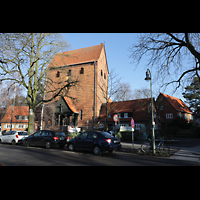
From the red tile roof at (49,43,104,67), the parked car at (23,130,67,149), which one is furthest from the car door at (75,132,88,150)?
the red tile roof at (49,43,104,67)

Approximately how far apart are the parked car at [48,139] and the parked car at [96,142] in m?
2.28

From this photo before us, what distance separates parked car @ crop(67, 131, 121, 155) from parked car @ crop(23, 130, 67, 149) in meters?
2.28

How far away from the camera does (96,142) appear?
11.5 metres

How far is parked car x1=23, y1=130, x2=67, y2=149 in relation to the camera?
46.8 feet

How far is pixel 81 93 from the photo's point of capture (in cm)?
3766

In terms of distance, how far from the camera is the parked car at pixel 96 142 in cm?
1113

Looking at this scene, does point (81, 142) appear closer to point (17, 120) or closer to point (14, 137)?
point (14, 137)

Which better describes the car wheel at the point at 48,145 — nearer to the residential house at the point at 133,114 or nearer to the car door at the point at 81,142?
the car door at the point at 81,142

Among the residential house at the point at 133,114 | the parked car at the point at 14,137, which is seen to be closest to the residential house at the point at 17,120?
the residential house at the point at 133,114

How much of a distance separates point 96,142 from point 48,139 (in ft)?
16.6

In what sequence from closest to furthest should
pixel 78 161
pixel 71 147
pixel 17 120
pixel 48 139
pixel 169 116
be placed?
pixel 78 161
pixel 71 147
pixel 48 139
pixel 169 116
pixel 17 120

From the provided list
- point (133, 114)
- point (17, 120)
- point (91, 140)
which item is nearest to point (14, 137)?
point (91, 140)
